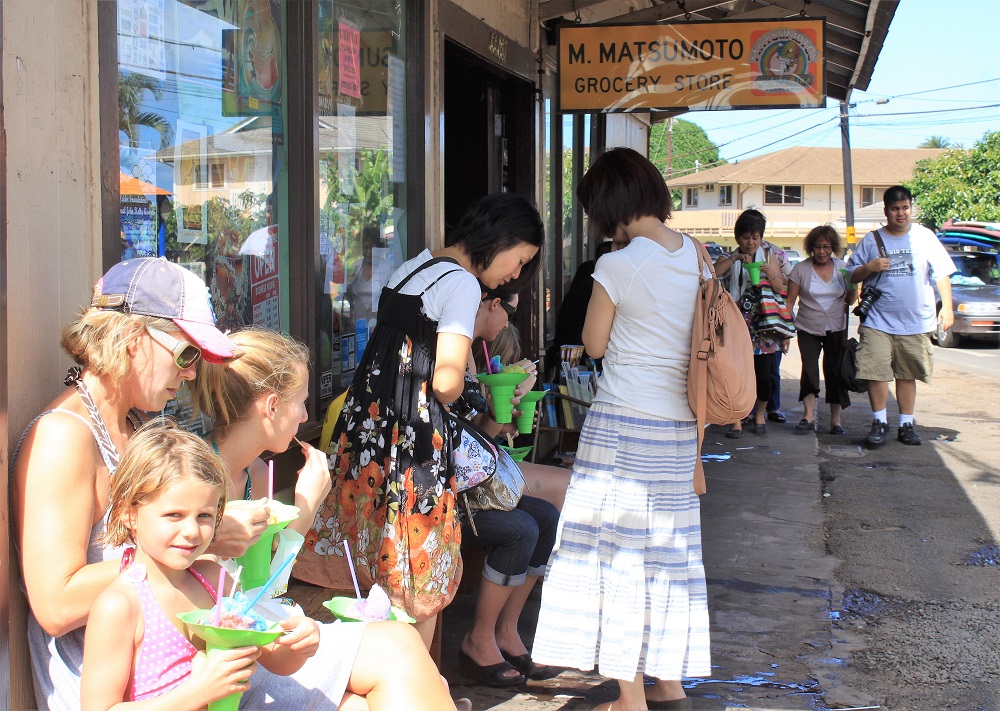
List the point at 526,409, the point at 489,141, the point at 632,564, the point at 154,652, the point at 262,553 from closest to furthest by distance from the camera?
the point at 154,652 → the point at 262,553 → the point at 632,564 → the point at 526,409 → the point at 489,141

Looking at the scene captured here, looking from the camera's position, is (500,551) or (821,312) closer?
(500,551)

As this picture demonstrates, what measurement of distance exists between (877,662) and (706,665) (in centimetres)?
102

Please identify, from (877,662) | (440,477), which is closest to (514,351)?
(440,477)

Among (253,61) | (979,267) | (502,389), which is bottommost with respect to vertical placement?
(502,389)

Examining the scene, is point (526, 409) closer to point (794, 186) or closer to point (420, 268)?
point (420, 268)

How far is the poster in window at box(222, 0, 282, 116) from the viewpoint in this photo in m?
3.35

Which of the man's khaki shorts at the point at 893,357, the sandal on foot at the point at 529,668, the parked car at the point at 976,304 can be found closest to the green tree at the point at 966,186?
the parked car at the point at 976,304

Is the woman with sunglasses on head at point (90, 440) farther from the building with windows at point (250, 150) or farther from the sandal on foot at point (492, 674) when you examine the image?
the sandal on foot at point (492, 674)

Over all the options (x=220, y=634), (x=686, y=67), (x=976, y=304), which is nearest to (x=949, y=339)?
(x=976, y=304)

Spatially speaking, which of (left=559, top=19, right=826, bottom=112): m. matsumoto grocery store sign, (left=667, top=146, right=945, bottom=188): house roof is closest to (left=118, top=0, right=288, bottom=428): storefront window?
(left=559, top=19, right=826, bottom=112): m. matsumoto grocery store sign

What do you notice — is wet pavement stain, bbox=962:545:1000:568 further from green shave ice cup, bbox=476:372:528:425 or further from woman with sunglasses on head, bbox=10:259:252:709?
woman with sunglasses on head, bbox=10:259:252:709

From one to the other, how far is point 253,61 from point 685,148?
82.6m

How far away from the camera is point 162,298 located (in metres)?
2.20

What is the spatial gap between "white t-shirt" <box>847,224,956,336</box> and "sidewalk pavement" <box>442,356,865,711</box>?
144 centimetres
